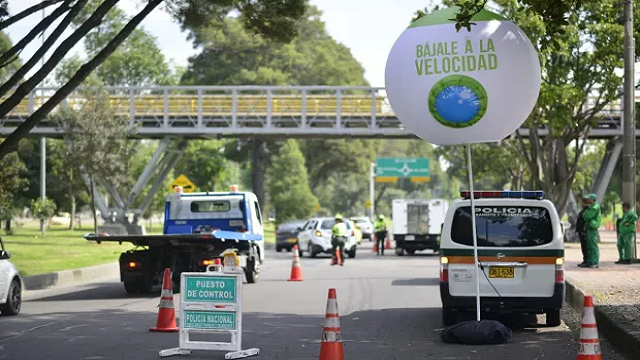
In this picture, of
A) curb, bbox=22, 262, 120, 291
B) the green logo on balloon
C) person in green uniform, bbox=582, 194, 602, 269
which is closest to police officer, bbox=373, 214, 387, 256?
curb, bbox=22, 262, 120, 291

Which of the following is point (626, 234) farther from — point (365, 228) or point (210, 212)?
point (365, 228)

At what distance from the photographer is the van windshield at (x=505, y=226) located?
1527cm

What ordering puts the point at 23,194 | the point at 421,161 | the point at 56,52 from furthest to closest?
the point at 421,161 < the point at 23,194 < the point at 56,52

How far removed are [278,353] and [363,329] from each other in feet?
10.1

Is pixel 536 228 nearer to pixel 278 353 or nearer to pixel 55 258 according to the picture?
pixel 278 353

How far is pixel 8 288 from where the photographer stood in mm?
17562

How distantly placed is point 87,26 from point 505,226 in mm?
9298

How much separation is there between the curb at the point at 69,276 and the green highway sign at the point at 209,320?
1263 cm

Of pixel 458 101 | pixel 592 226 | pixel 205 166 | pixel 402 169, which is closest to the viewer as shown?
pixel 458 101

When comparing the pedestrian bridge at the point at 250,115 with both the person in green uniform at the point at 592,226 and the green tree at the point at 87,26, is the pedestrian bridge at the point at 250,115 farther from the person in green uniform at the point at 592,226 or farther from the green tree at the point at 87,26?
the green tree at the point at 87,26

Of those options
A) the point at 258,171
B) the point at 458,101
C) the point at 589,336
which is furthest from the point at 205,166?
the point at 589,336

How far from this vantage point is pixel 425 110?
13711 millimetres

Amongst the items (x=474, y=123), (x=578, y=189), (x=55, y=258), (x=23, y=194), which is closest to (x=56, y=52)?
(x=474, y=123)

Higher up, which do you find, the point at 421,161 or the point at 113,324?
the point at 421,161
